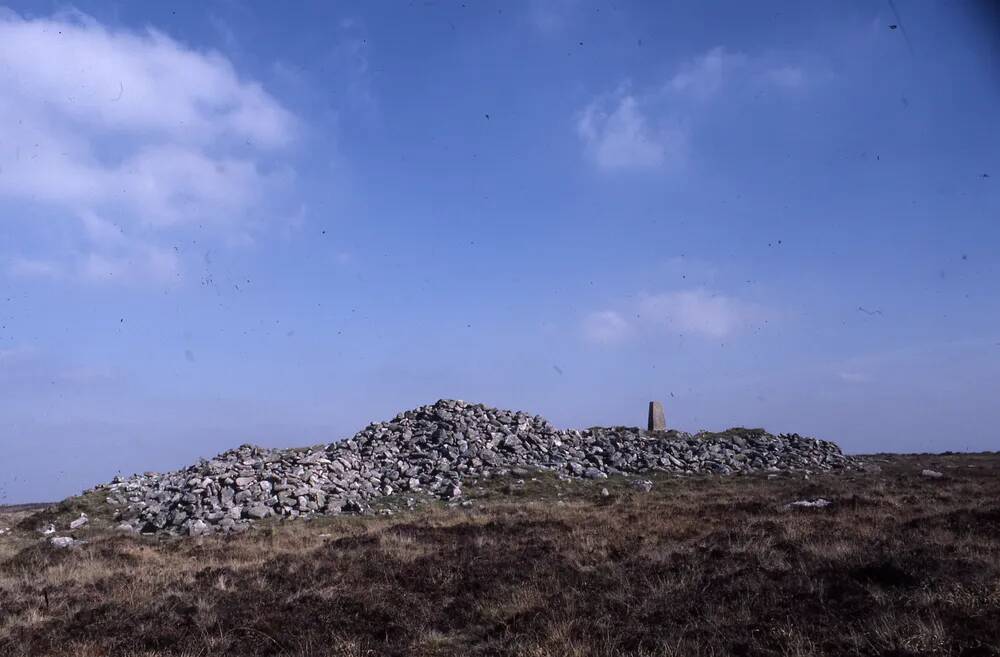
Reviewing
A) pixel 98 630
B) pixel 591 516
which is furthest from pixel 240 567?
pixel 591 516

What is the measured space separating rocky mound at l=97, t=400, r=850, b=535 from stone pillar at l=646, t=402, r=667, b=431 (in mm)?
1211

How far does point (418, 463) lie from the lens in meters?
27.8

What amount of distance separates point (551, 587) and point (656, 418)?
27.4m

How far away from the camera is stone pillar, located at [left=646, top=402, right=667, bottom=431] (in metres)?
35.8

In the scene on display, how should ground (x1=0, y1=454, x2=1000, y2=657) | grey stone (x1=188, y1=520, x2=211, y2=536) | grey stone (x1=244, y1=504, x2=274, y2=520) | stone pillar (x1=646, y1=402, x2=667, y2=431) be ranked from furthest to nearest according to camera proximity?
1. stone pillar (x1=646, y1=402, x2=667, y2=431)
2. grey stone (x1=244, y1=504, x2=274, y2=520)
3. grey stone (x1=188, y1=520, x2=211, y2=536)
4. ground (x1=0, y1=454, x2=1000, y2=657)

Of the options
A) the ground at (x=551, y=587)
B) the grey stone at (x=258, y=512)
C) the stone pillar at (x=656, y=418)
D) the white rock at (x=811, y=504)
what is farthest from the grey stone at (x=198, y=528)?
the stone pillar at (x=656, y=418)

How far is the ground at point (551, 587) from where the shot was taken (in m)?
7.04

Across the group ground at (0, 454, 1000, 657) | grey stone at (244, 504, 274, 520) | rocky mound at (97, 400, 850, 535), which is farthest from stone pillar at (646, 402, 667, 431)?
grey stone at (244, 504, 274, 520)

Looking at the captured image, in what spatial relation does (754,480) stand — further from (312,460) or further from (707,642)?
(707,642)

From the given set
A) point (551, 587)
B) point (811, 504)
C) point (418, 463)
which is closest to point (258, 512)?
point (418, 463)

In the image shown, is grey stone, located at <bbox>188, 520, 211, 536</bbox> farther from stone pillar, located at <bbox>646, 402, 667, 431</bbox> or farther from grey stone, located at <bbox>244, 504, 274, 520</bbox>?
stone pillar, located at <bbox>646, 402, 667, 431</bbox>

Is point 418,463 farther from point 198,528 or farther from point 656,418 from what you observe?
point 656,418

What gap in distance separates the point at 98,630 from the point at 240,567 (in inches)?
170

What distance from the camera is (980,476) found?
25000 millimetres
